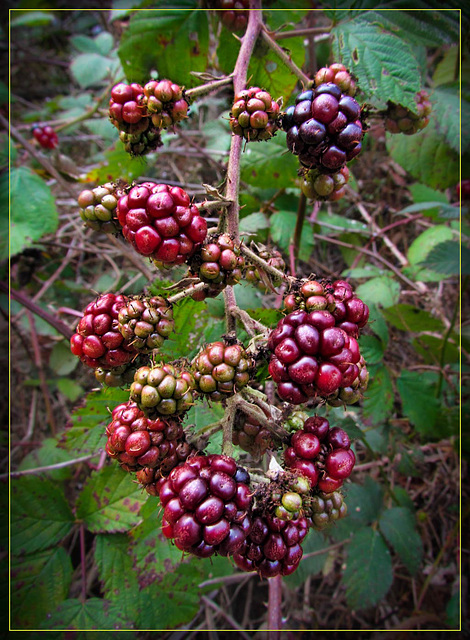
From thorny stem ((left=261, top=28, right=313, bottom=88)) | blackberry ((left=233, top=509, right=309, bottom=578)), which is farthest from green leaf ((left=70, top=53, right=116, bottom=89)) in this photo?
blackberry ((left=233, top=509, right=309, bottom=578))

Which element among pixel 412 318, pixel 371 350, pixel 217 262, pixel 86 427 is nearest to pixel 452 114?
pixel 412 318

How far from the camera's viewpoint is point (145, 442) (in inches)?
29.9

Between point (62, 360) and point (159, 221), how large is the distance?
2082mm

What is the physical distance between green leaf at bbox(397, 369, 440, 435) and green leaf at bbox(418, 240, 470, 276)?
50 cm

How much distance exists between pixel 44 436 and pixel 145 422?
2165mm

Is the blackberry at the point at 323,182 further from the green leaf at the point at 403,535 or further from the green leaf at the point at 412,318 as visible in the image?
the green leaf at the point at 403,535

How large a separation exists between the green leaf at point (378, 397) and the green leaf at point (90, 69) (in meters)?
2.77

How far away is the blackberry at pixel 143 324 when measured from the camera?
803 millimetres

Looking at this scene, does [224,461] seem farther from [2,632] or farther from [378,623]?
[378,623]

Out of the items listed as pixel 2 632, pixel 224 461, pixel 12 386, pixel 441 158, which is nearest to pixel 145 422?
pixel 224 461

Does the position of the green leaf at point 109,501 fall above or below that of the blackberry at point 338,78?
below

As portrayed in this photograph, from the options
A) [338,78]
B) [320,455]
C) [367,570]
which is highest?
[338,78]

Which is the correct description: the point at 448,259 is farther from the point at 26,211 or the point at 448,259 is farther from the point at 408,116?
the point at 26,211

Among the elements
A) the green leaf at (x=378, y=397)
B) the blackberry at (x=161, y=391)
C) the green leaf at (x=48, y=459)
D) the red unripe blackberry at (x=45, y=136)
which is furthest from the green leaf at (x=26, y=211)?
the green leaf at (x=378, y=397)
